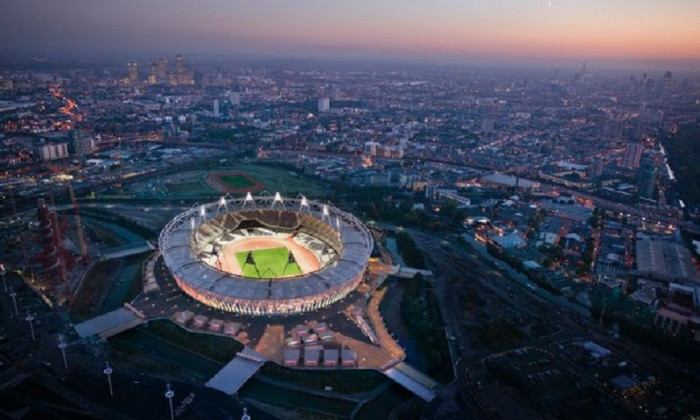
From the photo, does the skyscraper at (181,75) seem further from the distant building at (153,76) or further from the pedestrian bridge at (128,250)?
the pedestrian bridge at (128,250)

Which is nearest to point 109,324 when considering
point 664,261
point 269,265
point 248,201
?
point 269,265

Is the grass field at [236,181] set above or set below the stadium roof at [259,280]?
below

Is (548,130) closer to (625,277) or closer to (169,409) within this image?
(625,277)

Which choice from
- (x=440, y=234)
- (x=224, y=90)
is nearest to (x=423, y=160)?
(x=440, y=234)

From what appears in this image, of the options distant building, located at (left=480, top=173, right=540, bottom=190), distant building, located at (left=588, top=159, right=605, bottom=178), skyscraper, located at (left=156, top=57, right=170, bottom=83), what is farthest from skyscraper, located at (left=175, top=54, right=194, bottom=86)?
distant building, located at (left=588, top=159, right=605, bottom=178)

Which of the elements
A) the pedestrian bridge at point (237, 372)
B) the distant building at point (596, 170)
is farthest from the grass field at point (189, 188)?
the distant building at point (596, 170)

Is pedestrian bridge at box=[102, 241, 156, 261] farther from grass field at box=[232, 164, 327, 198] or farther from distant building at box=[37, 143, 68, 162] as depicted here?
distant building at box=[37, 143, 68, 162]
